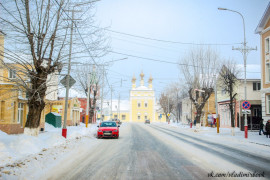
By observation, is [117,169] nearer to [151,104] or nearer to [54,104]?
[54,104]

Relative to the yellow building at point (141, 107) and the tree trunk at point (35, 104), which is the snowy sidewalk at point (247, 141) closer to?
the tree trunk at point (35, 104)

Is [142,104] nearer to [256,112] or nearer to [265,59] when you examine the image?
[256,112]

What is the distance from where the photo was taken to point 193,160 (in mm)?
10273

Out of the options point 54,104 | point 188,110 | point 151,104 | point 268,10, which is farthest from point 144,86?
point 268,10

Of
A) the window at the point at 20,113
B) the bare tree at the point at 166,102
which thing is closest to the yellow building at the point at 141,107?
the bare tree at the point at 166,102

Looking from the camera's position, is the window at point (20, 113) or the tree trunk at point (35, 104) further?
the window at point (20, 113)

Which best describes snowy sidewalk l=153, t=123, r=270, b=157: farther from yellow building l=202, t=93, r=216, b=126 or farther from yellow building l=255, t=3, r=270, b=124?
yellow building l=202, t=93, r=216, b=126

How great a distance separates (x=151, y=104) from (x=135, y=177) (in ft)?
345

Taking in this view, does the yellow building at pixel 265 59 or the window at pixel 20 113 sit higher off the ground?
the yellow building at pixel 265 59

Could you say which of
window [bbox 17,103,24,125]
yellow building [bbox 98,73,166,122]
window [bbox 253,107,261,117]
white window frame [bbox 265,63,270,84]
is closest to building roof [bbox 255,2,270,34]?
white window frame [bbox 265,63,270,84]

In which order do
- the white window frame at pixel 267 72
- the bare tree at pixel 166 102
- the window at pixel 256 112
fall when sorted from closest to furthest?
the white window frame at pixel 267 72, the window at pixel 256 112, the bare tree at pixel 166 102

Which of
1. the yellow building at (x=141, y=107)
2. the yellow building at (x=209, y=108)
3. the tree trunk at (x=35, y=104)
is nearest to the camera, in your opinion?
the tree trunk at (x=35, y=104)

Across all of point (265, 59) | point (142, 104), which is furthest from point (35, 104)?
point (142, 104)

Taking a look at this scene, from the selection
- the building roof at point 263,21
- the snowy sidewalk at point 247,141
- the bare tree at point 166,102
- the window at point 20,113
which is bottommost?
the snowy sidewalk at point 247,141
